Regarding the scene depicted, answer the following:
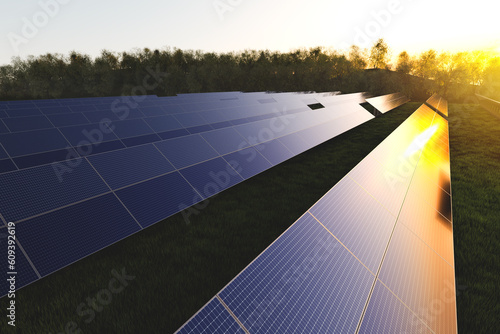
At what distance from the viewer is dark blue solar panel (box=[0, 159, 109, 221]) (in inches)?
199

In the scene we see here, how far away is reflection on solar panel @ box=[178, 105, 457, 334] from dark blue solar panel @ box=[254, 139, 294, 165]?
4.26m

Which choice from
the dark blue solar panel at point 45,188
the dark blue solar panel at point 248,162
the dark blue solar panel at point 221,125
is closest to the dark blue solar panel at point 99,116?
the dark blue solar panel at point 221,125

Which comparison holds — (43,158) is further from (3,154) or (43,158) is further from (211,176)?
(211,176)

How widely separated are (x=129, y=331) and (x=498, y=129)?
113 ft

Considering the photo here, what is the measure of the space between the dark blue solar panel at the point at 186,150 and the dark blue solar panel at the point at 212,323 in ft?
20.5

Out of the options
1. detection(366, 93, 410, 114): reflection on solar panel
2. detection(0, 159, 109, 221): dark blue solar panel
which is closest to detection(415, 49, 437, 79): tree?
detection(366, 93, 410, 114): reflection on solar panel

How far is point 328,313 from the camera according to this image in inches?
130

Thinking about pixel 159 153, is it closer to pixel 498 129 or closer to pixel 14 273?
pixel 14 273

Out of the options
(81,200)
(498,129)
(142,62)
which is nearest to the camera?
(81,200)

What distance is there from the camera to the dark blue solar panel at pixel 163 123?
1636 cm

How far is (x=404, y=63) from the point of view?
93.6 metres

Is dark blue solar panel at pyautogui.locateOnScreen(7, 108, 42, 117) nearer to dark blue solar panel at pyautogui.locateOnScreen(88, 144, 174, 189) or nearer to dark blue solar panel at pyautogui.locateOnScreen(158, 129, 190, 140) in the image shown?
dark blue solar panel at pyautogui.locateOnScreen(158, 129, 190, 140)

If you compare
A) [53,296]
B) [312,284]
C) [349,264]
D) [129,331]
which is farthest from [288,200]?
[53,296]

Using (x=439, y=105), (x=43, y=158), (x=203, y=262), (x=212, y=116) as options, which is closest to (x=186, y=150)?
(x=203, y=262)
